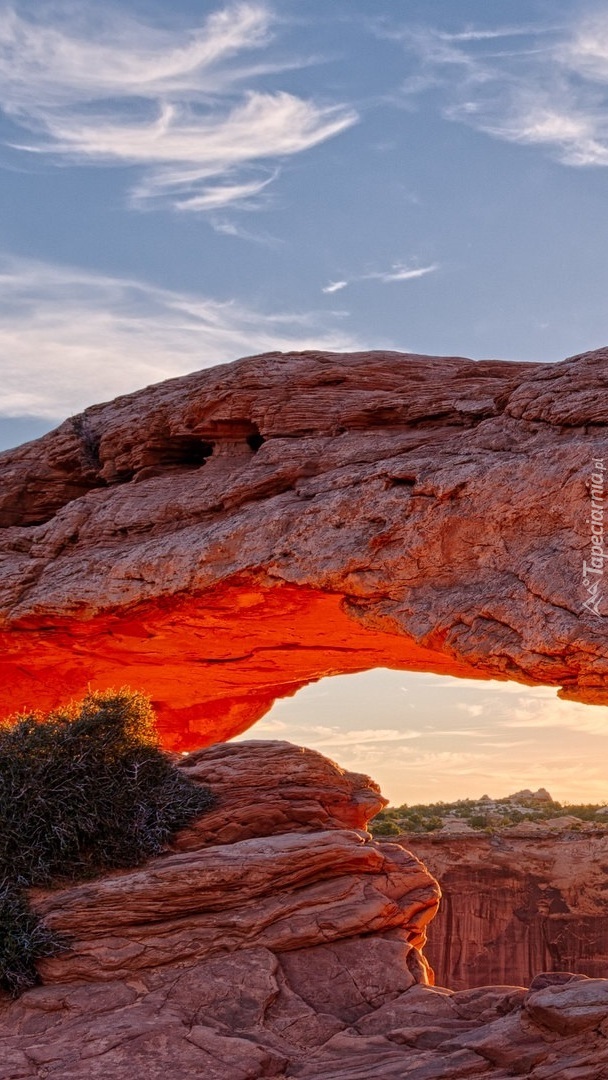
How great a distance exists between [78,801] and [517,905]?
18.8 meters

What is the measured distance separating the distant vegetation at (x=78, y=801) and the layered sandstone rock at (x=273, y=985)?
0.32m

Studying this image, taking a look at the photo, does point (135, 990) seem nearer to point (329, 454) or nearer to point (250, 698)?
point (329, 454)

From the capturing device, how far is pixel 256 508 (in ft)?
52.0

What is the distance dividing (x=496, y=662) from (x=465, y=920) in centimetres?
1852

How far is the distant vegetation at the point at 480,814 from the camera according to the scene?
35.8 metres

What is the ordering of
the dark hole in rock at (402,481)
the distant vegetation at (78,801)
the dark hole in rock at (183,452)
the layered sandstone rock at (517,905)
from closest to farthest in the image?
the distant vegetation at (78,801) → the dark hole in rock at (402,481) → the dark hole in rock at (183,452) → the layered sandstone rock at (517,905)

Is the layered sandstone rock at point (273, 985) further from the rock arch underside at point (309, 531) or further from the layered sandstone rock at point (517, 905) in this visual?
the layered sandstone rock at point (517, 905)

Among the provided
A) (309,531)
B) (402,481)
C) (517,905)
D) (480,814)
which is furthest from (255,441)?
(480,814)

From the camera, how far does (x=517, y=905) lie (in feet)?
96.5

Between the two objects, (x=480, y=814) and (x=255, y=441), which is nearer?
(x=255, y=441)

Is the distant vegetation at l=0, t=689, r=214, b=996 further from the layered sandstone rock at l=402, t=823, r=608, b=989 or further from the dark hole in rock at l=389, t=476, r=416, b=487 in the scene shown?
the layered sandstone rock at l=402, t=823, r=608, b=989

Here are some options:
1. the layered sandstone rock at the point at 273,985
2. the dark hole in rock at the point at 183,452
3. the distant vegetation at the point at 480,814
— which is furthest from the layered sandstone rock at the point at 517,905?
the layered sandstone rock at the point at 273,985

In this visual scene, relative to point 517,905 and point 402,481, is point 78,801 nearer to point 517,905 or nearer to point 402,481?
point 402,481

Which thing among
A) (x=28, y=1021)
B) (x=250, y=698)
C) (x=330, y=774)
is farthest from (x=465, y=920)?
(x=28, y=1021)
